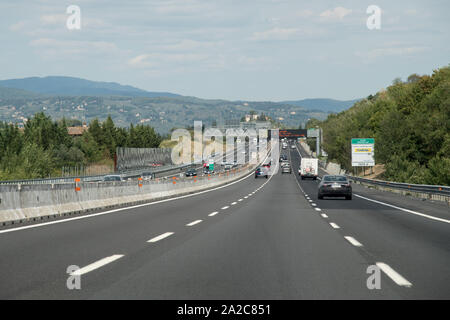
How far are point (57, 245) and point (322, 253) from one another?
183 inches

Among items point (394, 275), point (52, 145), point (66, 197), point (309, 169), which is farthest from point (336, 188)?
point (52, 145)

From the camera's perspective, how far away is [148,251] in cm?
1059

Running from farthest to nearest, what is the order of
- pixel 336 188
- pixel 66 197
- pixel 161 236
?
pixel 336 188 < pixel 66 197 < pixel 161 236

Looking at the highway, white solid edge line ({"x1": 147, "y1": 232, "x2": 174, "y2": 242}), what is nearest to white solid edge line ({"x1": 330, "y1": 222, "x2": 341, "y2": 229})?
the highway

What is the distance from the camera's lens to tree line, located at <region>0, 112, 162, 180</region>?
278 ft

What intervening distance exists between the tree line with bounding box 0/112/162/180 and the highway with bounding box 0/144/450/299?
58267mm

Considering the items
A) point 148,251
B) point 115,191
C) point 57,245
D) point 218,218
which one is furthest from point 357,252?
point 115,191

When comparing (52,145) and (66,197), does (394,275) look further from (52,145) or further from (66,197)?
(52,145)

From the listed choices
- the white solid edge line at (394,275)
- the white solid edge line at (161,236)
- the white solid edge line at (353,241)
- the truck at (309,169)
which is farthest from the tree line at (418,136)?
the white solid edge line at (394,275)

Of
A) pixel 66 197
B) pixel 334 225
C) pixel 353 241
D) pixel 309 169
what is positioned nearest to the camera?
pixel 353 241

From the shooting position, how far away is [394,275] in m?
8.23

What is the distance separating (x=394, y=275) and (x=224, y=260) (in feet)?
8.48

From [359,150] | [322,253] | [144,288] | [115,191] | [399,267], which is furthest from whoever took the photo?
[359,150]
